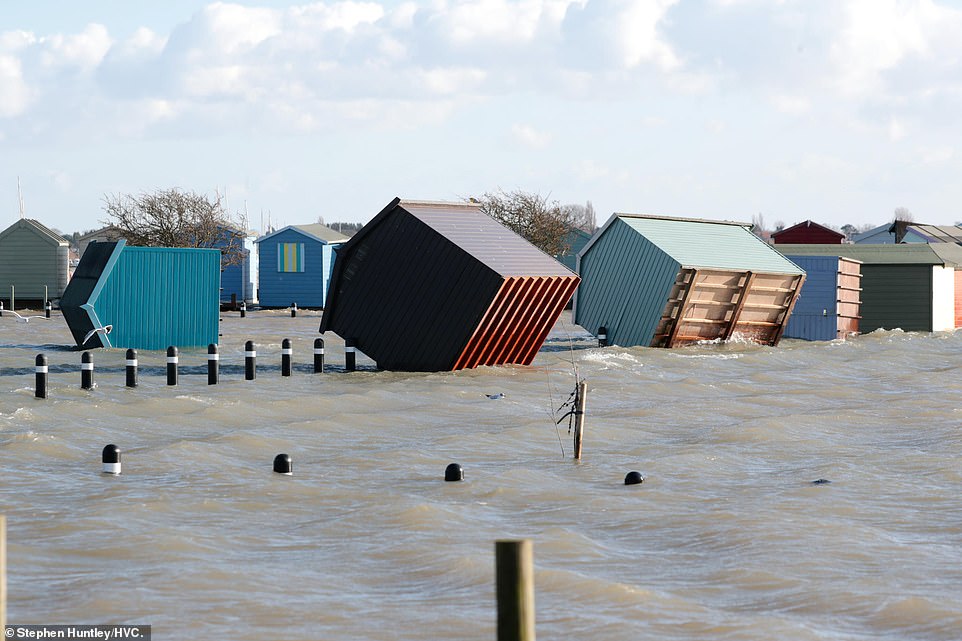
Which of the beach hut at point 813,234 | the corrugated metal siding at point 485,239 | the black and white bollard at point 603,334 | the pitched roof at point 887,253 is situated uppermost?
the beach hut at point 813,234

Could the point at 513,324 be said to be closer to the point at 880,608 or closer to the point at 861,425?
the point at 861,425

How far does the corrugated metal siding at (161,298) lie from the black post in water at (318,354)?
5074 mm

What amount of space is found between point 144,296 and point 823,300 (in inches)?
741

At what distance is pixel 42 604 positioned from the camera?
8.41 metres

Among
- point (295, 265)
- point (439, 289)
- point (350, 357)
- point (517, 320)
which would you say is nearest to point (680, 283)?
point (517, 320)

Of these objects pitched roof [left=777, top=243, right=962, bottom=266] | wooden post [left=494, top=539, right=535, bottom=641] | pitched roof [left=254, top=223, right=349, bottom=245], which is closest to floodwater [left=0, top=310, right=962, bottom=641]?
wooden post [left=494, top=539, right=535, bottom=641]

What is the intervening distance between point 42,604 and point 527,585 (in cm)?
424

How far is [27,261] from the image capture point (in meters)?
50.0

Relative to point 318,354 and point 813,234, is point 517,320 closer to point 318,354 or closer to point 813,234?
point 318,354

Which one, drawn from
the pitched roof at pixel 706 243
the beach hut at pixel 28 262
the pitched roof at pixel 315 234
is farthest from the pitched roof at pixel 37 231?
the pitched roof at pixel 706 243

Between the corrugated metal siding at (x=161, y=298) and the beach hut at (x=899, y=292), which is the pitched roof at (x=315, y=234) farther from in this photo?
the corrugated metal siding at (x=161, y=298)

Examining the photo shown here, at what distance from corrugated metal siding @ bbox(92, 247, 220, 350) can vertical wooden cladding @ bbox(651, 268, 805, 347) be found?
10014mm

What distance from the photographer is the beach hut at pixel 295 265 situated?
50906mm

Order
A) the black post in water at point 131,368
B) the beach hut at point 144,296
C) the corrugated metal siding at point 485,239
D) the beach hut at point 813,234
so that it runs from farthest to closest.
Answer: the beach hut at point 813,234
the beach hut at point 144,296
the corrugated metal siding at point 485,239
the black post in water at point 131,368
